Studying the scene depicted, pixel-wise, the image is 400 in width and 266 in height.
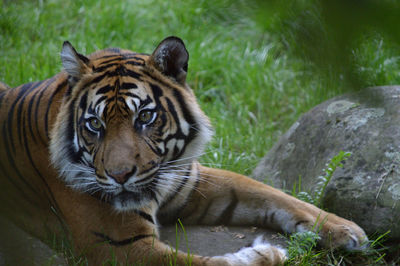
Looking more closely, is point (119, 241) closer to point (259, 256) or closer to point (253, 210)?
point (259, 256)

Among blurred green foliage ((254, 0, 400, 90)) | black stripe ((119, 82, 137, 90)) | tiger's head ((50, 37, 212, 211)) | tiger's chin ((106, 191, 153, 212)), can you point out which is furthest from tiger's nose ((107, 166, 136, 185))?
blurred green foliage ((254, 0, 400, 90))

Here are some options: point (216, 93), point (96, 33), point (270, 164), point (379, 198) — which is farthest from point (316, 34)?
point (96, 33)

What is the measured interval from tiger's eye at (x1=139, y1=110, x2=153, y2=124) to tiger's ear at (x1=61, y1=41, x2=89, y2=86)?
464 mm

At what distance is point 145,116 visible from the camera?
9.02ft

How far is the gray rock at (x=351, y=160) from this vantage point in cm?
309

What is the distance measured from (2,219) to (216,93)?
4.54 meters

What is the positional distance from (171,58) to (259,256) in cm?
126

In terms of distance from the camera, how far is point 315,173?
3572 mm

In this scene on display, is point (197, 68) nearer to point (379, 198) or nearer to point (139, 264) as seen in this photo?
point (379, 198)

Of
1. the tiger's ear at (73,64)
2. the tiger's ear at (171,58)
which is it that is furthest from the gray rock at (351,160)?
the tiger's ear at (73,64)

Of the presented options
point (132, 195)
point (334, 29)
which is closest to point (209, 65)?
point (132, 195)

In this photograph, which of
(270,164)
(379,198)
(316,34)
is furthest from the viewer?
(270,164)

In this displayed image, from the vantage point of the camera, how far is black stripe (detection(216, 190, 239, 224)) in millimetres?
3285

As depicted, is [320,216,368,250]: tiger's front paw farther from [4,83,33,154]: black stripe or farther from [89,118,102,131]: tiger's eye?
[4,83,33,154]: black stripe
